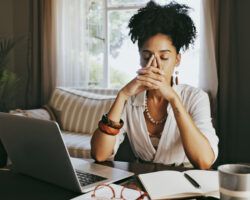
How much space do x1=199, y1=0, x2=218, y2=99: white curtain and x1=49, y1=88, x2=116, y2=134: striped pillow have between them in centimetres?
89

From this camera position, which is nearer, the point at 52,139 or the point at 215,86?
the point at 52,139

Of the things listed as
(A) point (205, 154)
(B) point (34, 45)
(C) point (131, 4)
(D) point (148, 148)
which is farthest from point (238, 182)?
(B) point (34, 45)

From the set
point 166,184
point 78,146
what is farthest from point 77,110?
point 166,184

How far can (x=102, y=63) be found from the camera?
12.4ft

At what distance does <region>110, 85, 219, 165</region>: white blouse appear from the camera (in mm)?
1328

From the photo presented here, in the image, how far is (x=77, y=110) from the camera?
322 centimetres

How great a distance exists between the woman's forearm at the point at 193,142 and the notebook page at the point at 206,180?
0.75ft

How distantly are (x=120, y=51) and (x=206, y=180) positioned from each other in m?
2.90

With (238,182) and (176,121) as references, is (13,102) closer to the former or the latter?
(176,121)

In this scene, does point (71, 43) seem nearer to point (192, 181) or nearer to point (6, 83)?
point (6, 83)

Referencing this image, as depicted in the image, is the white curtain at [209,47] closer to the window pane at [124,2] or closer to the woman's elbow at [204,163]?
the window pane at [124,2]

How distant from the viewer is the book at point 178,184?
2.73 ft

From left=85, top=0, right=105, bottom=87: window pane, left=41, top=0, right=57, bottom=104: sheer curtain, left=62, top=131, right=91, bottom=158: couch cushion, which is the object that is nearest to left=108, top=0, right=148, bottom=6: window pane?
left=85, top=0, right=105, bottom=87: window pane

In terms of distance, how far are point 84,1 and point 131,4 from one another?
506mm
